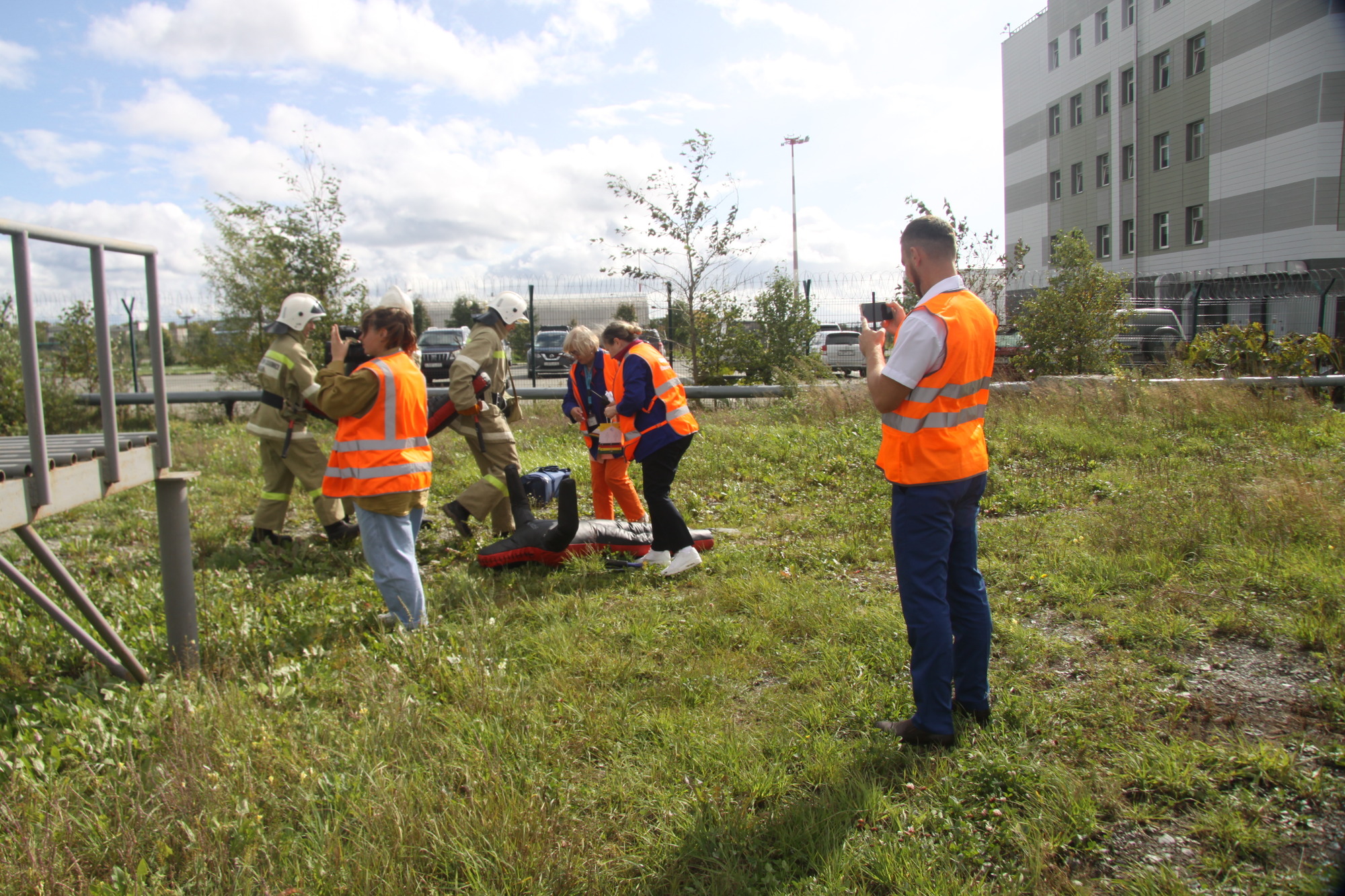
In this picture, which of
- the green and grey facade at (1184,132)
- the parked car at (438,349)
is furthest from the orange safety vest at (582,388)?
the green and grey facade at (1184,132)

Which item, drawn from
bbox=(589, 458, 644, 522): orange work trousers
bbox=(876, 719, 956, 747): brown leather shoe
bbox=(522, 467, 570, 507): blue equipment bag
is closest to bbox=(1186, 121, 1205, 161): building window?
bbox=(522, 467, 570, 507): blue equipment bag

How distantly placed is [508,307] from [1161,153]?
3553 centimetres

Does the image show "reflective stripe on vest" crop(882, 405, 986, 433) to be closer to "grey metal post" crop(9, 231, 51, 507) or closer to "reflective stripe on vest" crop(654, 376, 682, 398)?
"reflective stripe on vest" crop(654, 376, 682, 398)

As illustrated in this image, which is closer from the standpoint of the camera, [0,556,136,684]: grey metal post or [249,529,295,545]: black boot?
[0,556,136,684]: grey metal post

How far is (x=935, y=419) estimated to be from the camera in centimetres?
292

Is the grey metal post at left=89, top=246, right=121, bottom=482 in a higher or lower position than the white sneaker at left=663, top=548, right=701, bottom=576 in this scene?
higher

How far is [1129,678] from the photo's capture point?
3.34m

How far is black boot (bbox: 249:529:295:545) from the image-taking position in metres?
6.38

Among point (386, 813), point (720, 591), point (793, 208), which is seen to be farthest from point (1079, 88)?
point (386, 813)

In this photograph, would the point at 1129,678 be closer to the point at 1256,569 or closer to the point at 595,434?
the point at 1256,569

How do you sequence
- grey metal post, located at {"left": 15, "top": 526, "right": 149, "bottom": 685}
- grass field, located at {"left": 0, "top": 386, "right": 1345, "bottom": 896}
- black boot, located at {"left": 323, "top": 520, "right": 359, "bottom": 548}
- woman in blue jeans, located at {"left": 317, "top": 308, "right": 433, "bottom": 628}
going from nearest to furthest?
grass field, located at {"left": 0, "top": 386, "right": 1345, "bottom": 896} < grey metal post, located at {"left": 15, "top": 526, "right": 149, "bottom": 685} < woman in blue jeans, located at {"left": 317, "top": 308, "right": 433, "bottom": 628} < black boot, located at {"left": 323, "top": 520, "right": 359, "bottom": 548}

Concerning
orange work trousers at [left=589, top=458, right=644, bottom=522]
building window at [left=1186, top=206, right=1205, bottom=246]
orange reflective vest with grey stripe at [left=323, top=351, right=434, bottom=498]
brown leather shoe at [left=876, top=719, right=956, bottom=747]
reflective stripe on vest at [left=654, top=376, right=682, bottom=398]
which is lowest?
brown leather shoe at [left=876, top=719, right=956, bottom=747]

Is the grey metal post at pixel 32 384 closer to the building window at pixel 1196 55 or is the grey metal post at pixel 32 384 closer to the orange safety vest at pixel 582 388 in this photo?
the orange safety vest at pixel 582 388

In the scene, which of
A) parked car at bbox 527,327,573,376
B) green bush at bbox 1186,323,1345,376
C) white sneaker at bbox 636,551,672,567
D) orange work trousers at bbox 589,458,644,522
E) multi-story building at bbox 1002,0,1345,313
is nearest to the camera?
white sneaker at bbox 636,551,672,567
